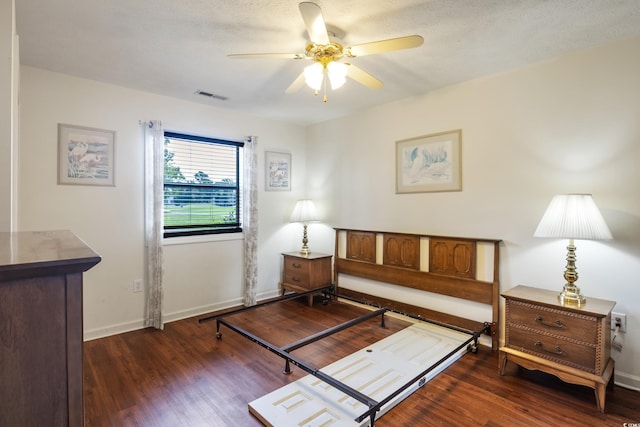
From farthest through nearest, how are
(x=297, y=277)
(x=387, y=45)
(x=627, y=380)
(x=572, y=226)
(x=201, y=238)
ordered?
(x=297, y=277)
(x=201, y=238)
(x=627, y=380)
(x=572, y=226)
(x=387, y=45)

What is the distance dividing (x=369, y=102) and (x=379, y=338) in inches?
98.7

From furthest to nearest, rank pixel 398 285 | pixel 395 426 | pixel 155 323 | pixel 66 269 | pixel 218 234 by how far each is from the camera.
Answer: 1. pixel 218 234
2. pixel 398 285
3. pixel 155 323
4. pixel 395 426
5. pixel 66 269

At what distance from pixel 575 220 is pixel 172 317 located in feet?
12.4

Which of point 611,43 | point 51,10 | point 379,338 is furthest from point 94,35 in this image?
point 611,43

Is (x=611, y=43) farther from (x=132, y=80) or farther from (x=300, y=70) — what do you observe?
(x=132, y=80)

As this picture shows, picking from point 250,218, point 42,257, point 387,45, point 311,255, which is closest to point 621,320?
point 387,45

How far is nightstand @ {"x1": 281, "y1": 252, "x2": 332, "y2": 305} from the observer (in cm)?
404

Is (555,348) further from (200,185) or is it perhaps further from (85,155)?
(85,155)

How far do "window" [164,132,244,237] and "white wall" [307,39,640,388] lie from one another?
1.82 meters

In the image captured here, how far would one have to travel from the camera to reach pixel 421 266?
3.37 meters

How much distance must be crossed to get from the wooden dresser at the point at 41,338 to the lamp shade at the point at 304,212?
3540 mm

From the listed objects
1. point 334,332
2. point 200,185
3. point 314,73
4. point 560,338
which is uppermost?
point 314,73

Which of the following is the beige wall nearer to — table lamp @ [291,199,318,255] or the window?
the window

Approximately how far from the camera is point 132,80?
303 cm
